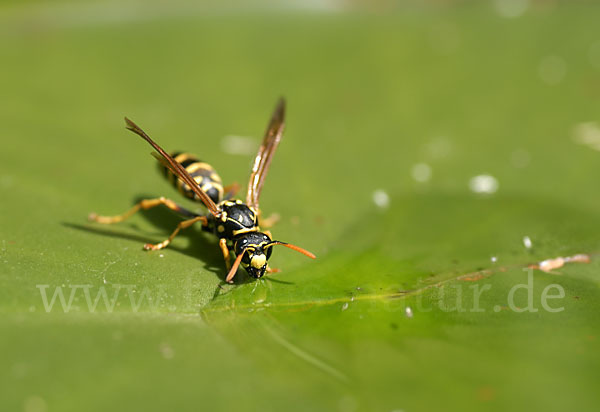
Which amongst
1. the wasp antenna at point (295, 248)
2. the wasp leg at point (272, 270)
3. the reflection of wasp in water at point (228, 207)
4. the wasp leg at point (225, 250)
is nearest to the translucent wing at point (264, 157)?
the reflection of wasp in water at point (228, 207)

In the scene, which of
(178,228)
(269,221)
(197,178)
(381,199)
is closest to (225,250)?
(178,228)

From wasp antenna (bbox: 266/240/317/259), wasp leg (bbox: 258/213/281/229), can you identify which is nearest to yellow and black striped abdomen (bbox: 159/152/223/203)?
wasp leg (bbox: 258/213/281/229)

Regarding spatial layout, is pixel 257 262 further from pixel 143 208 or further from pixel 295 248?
pixel 143 208

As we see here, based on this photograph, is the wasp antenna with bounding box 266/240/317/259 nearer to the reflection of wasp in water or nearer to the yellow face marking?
the reflection of wasp in water

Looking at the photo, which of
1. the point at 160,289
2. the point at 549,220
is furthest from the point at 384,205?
the point at 160,289

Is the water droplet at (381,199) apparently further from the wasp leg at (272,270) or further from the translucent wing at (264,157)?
the wasp leg at (272,270)

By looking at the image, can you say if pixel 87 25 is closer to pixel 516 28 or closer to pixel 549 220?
pixel 516 28
